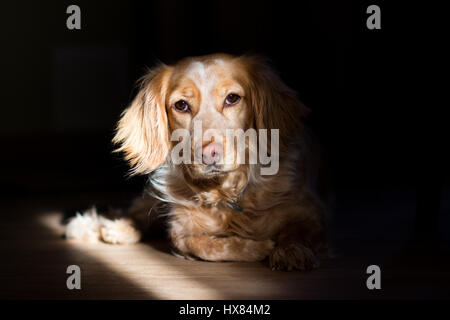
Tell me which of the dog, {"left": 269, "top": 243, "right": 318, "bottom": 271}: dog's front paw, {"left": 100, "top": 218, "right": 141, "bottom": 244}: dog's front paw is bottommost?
{"left": 100, "top": 218, "right": 141, "bottom": 244}: dog's front paw

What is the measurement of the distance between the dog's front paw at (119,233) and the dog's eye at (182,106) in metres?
0.65

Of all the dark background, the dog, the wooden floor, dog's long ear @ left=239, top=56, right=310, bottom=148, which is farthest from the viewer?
the dark background

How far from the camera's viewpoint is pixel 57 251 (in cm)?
219

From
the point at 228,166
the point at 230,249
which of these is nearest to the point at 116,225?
the point at 230,249

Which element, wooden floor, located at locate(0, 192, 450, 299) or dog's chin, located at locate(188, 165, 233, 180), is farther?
dog's chin, located at locate(188, 165, 233, 180)

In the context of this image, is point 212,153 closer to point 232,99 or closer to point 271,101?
point 232,99

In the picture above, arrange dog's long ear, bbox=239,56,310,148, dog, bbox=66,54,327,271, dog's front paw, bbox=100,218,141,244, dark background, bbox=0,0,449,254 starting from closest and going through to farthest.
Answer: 1. dog, bbox=66,54,327,271
2. dog's long ear, bbox=239,56,310,148
3. dog's front paw, bbox=100,218,141,244
4. dark background, bbox=0,0,449,254

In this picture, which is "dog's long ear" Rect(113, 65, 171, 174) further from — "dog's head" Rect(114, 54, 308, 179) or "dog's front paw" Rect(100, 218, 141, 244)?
"dog's front paw" Rect(100, 218, 141, 244)

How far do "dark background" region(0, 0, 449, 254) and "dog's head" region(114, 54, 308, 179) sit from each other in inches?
15.6

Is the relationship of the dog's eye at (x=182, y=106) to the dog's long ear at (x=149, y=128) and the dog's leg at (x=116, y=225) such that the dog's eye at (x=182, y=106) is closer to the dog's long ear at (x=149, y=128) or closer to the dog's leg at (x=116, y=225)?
the dog's long ear at (x=149, y=128)

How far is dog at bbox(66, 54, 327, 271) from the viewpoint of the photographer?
1878mm

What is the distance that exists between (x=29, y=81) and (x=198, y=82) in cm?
486

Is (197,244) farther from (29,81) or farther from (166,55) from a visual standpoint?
(29,81)

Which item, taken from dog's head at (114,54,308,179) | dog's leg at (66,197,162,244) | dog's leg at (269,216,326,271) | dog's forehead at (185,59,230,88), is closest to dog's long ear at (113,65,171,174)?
→ dog's head at (114,54,308,179)
